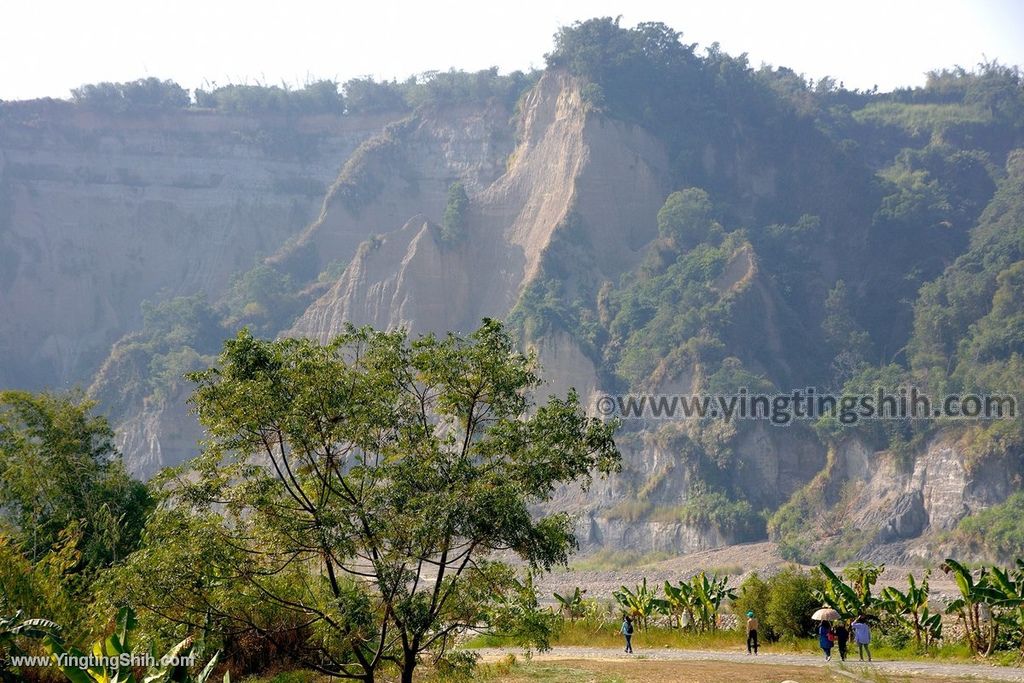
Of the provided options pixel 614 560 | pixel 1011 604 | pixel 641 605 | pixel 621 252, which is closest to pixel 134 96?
pixel 621 252

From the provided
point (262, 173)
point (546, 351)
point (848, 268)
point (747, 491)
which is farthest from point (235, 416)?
point (262, 173)

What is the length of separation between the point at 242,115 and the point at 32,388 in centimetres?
3842

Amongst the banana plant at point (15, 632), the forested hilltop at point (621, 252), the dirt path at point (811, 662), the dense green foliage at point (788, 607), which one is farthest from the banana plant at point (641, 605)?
Result: the forested hilltop at point (621, 252)

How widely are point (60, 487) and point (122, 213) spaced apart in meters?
90.6

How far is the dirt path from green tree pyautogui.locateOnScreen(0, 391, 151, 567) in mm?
9274

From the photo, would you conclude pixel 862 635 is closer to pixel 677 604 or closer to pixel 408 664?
pixel 677 604

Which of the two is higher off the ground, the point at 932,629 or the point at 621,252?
the point at 621,252

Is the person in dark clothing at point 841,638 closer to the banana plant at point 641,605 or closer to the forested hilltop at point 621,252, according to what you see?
the banana plant at point 641,605

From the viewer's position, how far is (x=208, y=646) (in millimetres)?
18047

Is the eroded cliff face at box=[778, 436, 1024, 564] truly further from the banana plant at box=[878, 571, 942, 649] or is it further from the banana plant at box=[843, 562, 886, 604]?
the banana plant at box=[878, 571, 942, 649]

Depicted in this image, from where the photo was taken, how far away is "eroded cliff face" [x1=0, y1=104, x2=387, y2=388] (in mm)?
104688

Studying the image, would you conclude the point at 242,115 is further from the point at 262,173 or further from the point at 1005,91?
the point at 1005,91

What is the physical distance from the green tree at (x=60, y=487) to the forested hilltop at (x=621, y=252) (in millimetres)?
43939

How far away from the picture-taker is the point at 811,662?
25688mm
